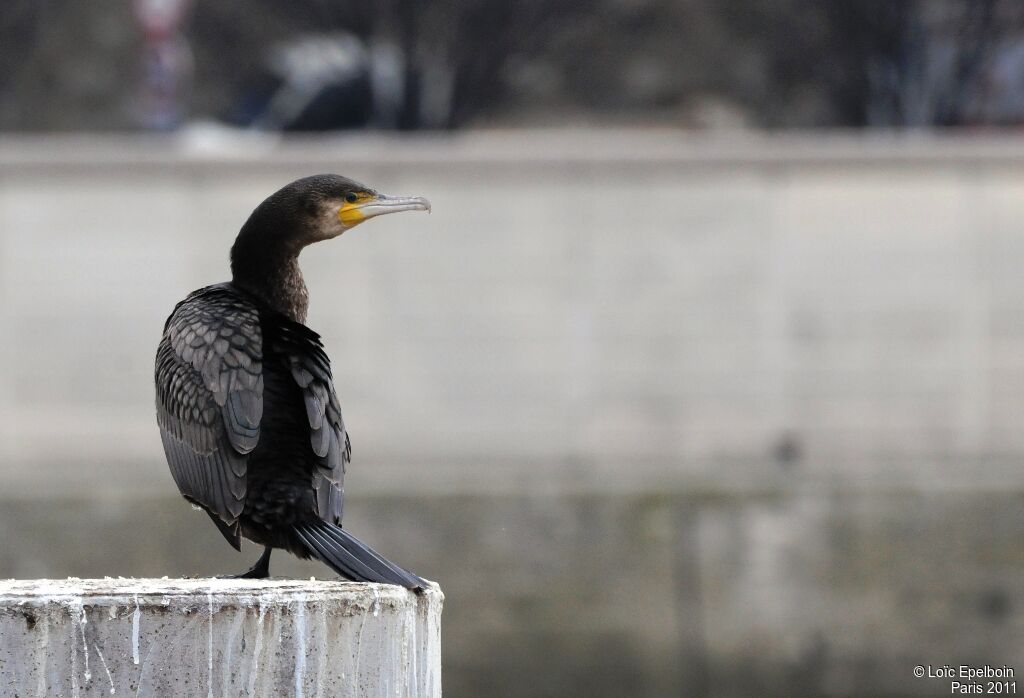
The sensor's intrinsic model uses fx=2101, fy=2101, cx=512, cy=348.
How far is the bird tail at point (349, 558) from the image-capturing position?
5.49m

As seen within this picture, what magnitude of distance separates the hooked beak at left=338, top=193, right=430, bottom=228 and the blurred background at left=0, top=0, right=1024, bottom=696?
7412 mm

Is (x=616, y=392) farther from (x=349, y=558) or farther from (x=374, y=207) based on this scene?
(x=349, y=558)

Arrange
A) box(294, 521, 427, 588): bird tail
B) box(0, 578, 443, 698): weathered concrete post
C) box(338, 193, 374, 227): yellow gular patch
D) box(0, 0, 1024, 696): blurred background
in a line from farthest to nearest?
box(0, 0, 1024, 696): blurred background → box(338, 193, 374, 227): yellow gular patch → box(294, 521, 427, 588): bird tail → box(0, 578, 443, 698): weathered concrete post

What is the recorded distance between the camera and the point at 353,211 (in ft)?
22.3

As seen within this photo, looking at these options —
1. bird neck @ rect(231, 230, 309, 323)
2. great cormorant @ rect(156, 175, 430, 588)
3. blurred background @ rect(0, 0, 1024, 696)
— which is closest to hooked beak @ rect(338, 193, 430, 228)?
bird neck @ rect(231, 230, 309, 323)

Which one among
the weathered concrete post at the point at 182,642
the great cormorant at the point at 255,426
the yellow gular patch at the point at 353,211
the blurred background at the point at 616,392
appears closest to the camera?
the weathered concrete post at the point at 182,642

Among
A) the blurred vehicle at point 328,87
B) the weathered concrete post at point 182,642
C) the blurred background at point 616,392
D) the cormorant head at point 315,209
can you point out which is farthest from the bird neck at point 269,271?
the blurred vehicle at point 328,87

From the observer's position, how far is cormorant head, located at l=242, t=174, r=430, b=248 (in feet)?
22.4

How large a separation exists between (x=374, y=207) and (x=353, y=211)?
77 millimetres

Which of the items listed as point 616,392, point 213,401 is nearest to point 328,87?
point 616,392

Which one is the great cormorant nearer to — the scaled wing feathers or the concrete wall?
the scaled wing feathers

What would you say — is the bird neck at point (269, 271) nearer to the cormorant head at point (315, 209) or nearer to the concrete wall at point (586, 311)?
the cormorant head at point (315, 209)

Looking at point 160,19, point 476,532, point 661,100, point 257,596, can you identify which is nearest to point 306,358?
point 257,596

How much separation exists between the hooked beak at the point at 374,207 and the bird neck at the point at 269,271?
190 mm
